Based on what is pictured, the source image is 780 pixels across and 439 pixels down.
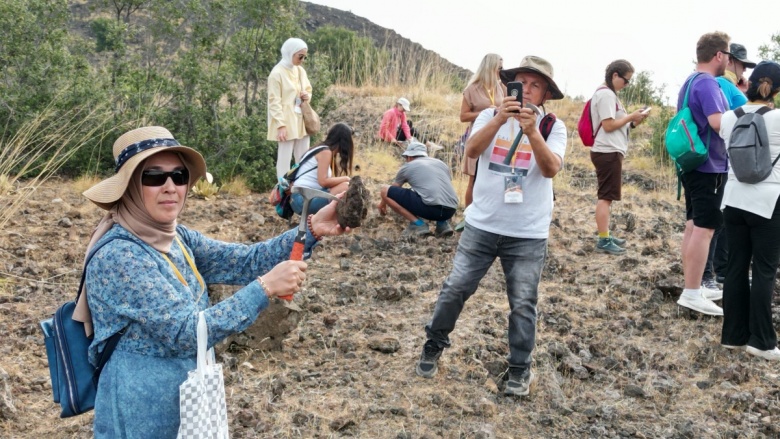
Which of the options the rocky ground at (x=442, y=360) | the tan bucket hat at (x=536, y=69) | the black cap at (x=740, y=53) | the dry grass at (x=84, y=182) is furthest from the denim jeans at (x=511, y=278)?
A: the dry grass at (x=84, y=182)

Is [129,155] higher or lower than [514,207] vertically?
higher

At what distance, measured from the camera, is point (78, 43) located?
12.3 meters

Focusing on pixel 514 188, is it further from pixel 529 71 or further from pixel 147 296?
pixel 147 296

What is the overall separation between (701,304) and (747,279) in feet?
2.30

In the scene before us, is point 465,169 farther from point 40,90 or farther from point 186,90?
point 40,90

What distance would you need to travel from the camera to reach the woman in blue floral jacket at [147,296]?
2.39m

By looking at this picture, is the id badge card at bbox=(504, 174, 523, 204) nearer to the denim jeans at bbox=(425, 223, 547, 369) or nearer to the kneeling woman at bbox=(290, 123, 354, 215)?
the denim jeans at bbox=(425, 223, 547, 369)

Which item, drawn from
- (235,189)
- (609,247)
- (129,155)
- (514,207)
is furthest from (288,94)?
(129,155)

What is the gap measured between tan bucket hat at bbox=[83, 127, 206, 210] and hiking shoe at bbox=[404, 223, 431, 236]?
5.76m

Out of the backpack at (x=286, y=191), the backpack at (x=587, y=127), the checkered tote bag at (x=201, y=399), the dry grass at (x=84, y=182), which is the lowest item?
the dry grass at (x=84, y=182)

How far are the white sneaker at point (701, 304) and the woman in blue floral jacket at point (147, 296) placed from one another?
4.36 metres

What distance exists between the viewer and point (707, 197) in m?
5.83

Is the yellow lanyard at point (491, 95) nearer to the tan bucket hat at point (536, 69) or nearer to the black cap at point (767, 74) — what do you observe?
the black cap at point (767, 74)

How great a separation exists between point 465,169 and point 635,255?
5.92 ft
